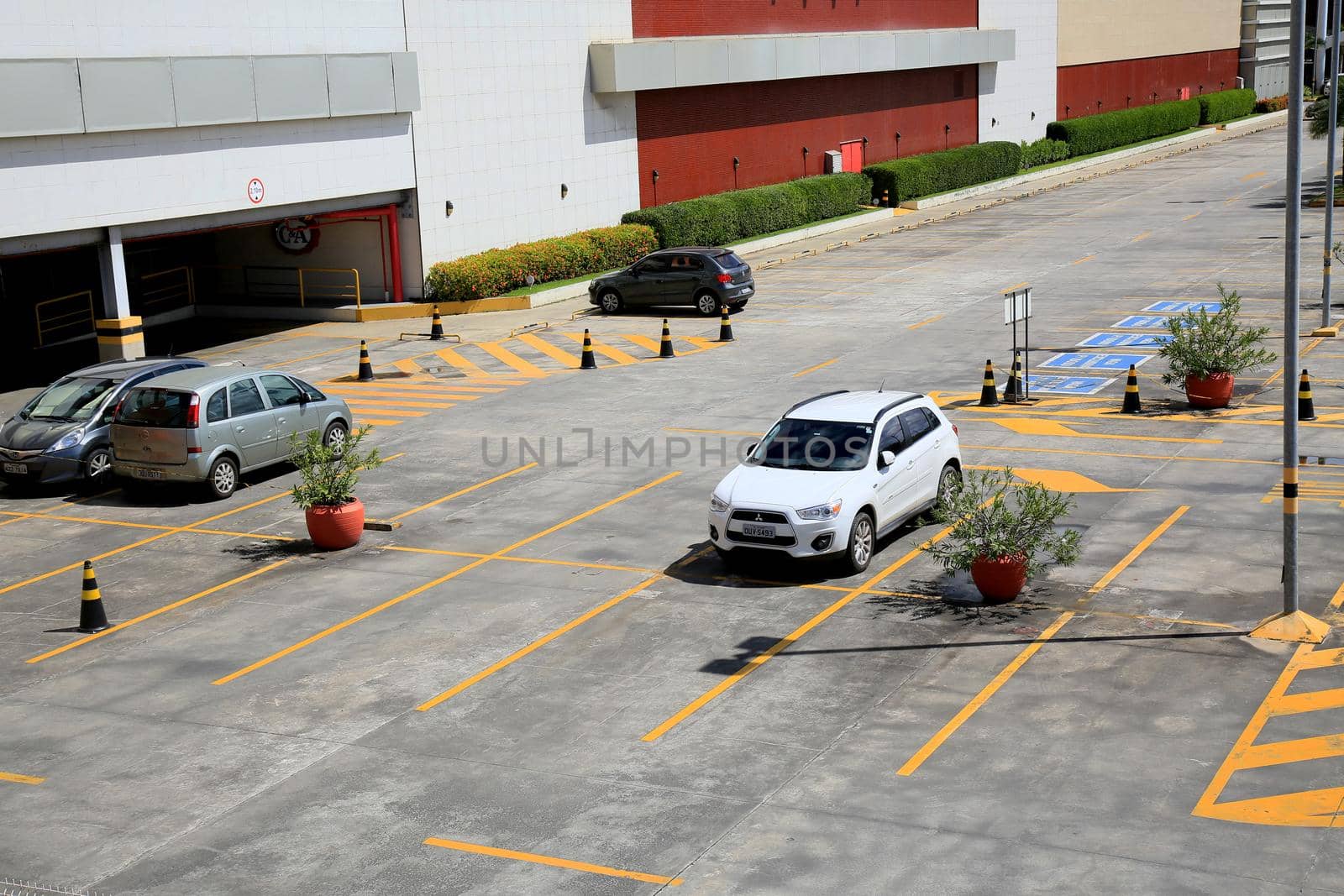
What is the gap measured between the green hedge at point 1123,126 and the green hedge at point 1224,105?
1.50m

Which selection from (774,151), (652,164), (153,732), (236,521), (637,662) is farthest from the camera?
(774,151)

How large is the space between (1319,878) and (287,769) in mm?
8083

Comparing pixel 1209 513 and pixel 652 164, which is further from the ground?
pixel 652 164

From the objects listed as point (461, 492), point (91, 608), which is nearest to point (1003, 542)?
point (461, 492)

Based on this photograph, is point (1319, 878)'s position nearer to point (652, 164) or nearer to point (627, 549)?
point (627, 549)

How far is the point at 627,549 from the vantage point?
1911 cm

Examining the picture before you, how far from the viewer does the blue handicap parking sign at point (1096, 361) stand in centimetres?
2941

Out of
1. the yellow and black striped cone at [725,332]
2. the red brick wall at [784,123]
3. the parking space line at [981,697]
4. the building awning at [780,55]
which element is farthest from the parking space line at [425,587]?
the red brick wall at [784,123]

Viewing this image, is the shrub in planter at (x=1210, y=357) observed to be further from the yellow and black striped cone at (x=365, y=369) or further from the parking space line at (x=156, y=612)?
the yellow and black striped cone at (x=365, y=369)

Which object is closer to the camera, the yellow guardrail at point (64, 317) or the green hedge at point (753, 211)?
the yellow guardrail at point (64, 317)

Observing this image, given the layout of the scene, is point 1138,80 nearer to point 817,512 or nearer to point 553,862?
point 817,512

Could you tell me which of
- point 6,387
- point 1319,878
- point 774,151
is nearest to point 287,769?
point 1319,878

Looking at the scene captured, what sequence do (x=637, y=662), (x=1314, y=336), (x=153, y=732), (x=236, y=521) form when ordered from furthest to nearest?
(x=1314, y=336) < (x=236, y=521) < (x=637, y=662) < (x=153, y=732)

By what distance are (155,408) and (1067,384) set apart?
52.4 feet
